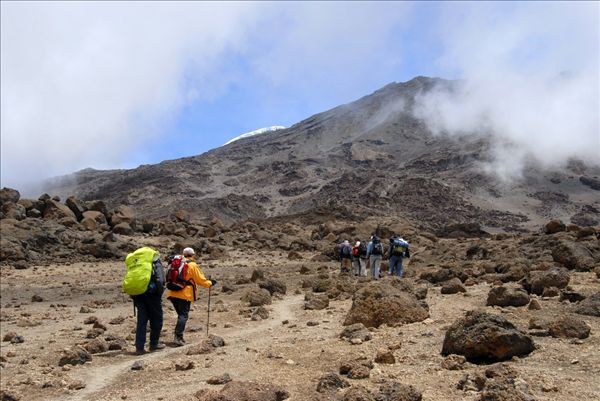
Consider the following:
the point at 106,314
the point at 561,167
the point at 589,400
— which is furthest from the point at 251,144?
the point at 589,400

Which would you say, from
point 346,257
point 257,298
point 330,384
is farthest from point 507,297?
point 346,257

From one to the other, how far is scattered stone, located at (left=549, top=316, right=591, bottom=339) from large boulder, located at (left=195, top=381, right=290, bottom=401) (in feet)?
10.2

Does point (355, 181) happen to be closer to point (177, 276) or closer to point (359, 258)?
point (359, 258)

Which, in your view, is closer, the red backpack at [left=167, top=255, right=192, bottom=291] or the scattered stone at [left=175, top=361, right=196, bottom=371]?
the scattered stone at [left=175, top=361, right=196, bottom=371]

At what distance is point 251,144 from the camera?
140m

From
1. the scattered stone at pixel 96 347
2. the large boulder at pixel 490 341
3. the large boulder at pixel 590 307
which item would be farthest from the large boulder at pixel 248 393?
the large boulder at pixel 590 307

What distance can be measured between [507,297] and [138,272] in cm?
549

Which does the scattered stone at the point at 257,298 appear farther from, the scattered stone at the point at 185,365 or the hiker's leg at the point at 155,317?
the scattered stone at the point at 185,365

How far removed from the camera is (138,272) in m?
8.09

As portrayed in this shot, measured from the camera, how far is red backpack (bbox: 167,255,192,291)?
28.2 ft

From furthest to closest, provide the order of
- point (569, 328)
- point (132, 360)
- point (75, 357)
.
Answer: point (132, 360), point (75, 357), point (569, 328)

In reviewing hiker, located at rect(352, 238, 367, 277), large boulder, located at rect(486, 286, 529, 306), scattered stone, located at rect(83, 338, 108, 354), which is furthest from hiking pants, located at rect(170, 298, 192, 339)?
hiker, located at rect(352, 238, 367, 277)

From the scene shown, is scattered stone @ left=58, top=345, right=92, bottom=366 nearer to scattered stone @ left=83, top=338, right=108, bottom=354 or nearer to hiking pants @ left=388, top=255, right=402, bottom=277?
scattered stone @ left=83, top=338, right=108, bottom=354

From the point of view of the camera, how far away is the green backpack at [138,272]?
8.05 metres
